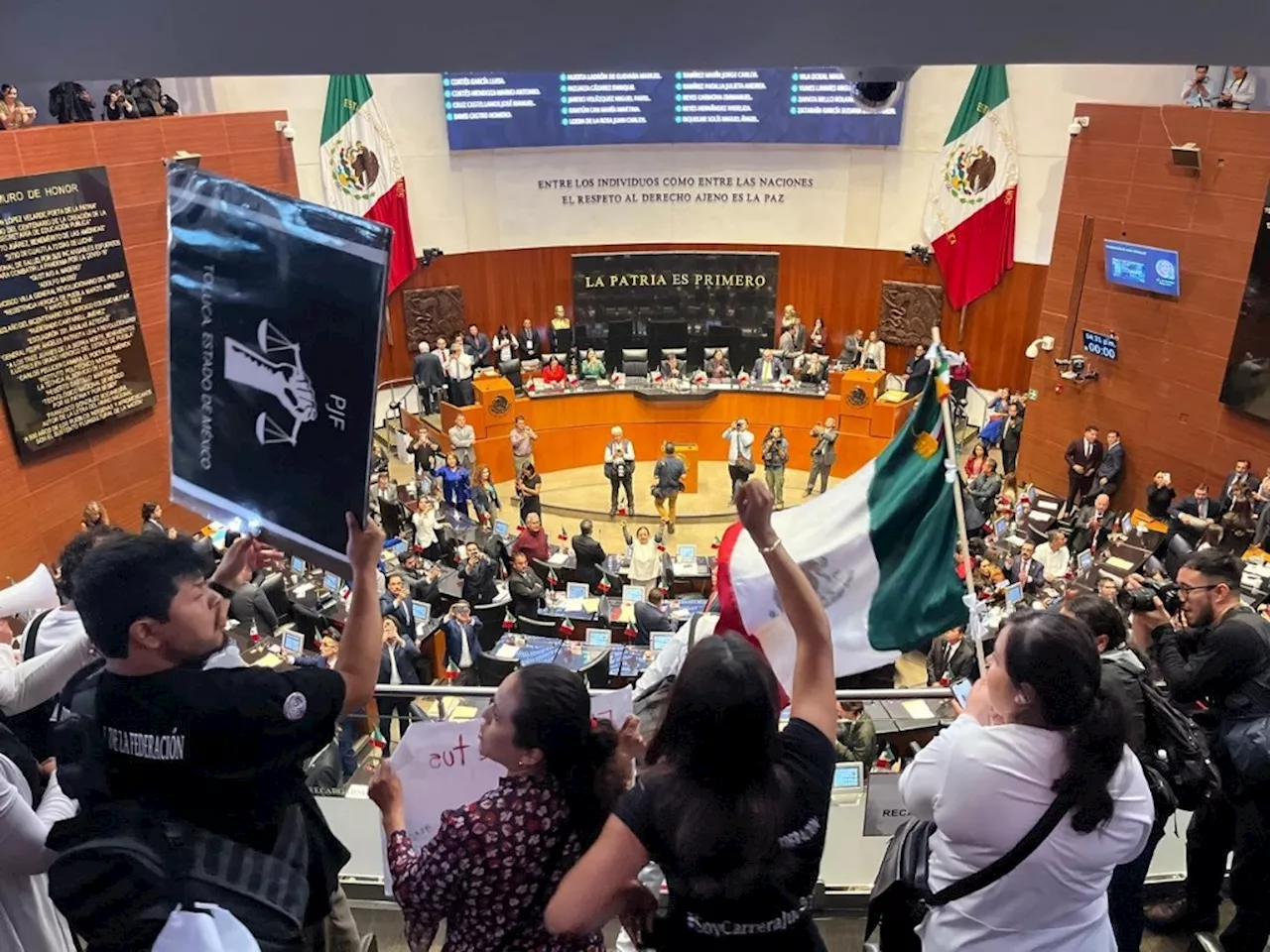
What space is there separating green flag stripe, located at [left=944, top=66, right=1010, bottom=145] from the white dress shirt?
13.8 m

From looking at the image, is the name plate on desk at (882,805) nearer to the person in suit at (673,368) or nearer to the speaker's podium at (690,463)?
the speaker's podium at (690,463)

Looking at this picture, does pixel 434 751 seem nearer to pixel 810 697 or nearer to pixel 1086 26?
pixel 810 697

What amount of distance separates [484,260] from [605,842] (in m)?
15.5

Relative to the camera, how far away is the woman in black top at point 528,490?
40.7ft

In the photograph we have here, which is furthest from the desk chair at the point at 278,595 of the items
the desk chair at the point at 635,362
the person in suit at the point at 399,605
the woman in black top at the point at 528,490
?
the desk chair at the point at 635,362

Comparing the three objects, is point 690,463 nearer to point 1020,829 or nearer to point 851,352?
point 851,352

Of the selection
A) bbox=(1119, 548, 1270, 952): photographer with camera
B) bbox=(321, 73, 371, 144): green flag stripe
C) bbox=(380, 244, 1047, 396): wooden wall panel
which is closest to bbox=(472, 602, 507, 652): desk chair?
bbox=(1119, 548, 1270, 952): photographer with camera

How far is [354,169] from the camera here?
47.4ft

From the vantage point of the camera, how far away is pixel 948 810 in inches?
76.0

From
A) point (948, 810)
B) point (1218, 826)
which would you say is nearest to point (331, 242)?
point (948, 810)

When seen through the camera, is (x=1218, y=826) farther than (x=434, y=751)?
Yes

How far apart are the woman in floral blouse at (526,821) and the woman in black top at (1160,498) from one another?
11011 mm

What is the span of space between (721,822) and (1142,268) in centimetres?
1229

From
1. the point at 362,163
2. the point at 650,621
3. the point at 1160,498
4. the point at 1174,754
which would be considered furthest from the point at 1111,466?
the point at 362,163
